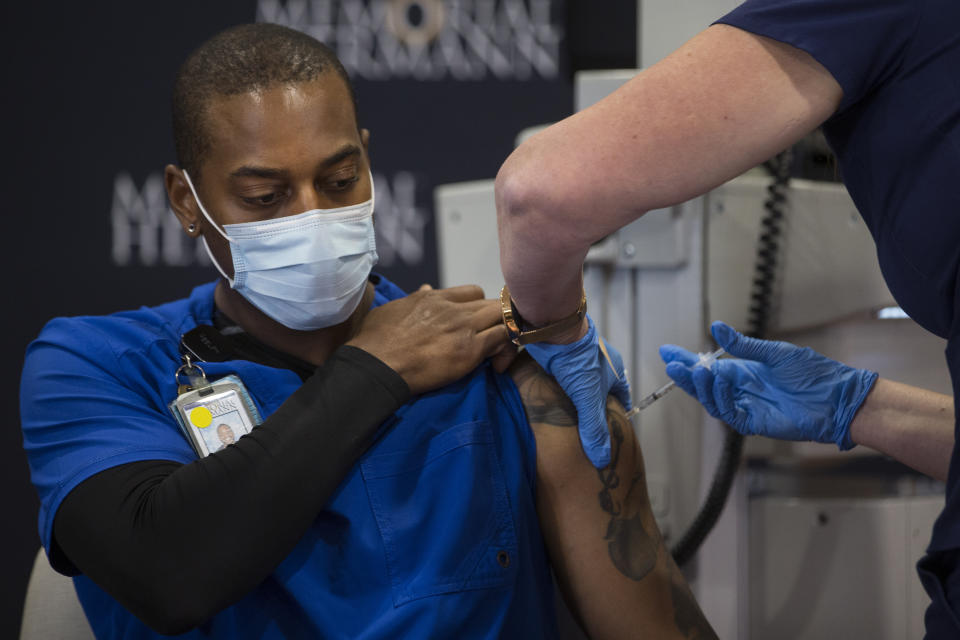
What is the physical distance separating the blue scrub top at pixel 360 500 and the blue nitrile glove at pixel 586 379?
0.10 metres

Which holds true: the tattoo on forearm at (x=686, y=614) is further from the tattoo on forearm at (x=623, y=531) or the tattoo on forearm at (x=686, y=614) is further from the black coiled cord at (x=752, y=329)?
the black coiled cord at (x=752, y=329)

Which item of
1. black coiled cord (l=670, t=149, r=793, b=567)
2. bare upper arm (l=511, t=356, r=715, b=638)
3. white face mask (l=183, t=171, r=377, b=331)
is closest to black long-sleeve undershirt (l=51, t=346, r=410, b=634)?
white face mask (l=183, t=171, r=377, b=331)

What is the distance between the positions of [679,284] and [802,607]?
2.16 ft

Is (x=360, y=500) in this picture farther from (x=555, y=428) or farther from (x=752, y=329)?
(x=752, y=329)

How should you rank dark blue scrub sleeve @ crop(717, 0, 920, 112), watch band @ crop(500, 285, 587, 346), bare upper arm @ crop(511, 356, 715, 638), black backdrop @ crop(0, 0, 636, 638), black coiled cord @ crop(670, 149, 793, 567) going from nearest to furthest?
dark blue scrub sleeve @ crop(717, 0, 920, 112) < watch band @ crop(500, 285, 587, 346) < bare upper arm @ crop(511, 356, 715, 638) < black coiled cord @ crop(670, 149, 793, 567) < black backdrop @ crop(0, 0, 636, 638)

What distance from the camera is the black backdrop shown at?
8.20 ft

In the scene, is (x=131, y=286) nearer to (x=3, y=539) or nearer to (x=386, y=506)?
(x=3, y=539)

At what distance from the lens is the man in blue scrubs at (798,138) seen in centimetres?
78

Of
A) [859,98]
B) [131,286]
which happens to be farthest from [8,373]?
[859,98]

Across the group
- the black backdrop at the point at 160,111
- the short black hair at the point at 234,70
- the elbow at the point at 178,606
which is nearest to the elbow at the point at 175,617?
the elbow at the point at 178,606

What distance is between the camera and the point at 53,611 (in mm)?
1258

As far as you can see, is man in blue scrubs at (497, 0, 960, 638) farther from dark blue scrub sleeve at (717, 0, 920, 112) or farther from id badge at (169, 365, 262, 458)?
id badge at (169, 365, 262, 458)

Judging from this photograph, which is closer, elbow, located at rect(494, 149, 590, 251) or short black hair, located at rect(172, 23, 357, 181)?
elbow, located at rect(494, 149, 590, 251)

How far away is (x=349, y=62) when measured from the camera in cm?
250
